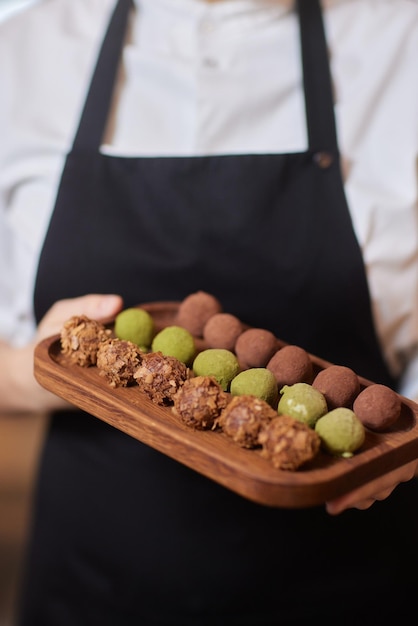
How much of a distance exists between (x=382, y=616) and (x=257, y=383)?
1.48 ft

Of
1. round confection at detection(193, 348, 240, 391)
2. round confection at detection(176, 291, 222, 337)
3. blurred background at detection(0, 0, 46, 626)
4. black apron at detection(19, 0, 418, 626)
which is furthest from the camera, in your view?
blurred background at detection(0, 0, 46, 626)

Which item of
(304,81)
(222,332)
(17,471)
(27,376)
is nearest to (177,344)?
(222,332)

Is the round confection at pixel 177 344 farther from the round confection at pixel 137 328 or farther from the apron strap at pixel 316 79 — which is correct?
the apron strap at pixel 316 79

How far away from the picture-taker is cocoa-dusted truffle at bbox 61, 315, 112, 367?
0.58m

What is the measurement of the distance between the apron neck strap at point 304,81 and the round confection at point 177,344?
0.30 metres

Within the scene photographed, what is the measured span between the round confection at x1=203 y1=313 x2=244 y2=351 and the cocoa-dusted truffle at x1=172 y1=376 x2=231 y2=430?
0.09m

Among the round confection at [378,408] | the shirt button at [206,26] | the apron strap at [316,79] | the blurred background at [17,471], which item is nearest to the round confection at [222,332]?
the round confection at [378,408]

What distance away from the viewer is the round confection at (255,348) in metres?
0.56

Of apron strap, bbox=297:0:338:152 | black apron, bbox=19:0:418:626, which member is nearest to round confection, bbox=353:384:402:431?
black apron, bbox=19:0:418:626

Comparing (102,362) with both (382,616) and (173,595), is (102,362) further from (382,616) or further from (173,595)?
(382,616)

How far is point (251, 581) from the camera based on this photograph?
2.60 feet

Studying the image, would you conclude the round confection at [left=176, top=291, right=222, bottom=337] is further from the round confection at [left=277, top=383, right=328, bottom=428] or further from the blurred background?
the blurred background

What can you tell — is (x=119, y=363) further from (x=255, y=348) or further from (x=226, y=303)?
(x=226, y=303)

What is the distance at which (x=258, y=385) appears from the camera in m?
0.51
